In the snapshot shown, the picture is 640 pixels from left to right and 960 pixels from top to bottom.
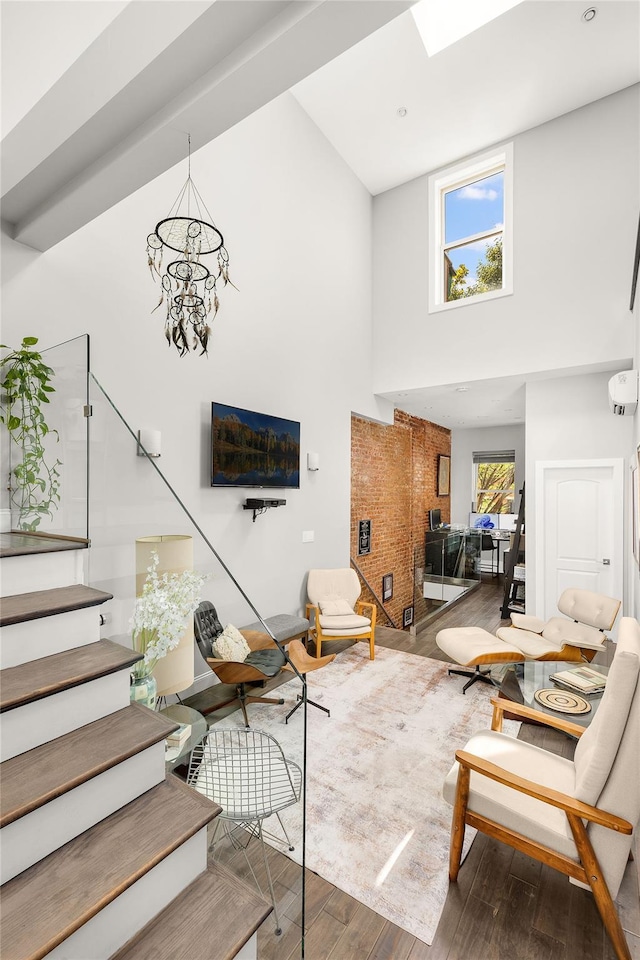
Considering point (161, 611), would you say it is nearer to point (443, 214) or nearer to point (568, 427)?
point (568, 427)

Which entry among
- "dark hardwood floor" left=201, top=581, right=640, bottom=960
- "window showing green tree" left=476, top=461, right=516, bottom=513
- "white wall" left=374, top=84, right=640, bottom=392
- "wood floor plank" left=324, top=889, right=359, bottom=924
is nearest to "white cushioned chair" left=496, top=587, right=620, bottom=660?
"dark hardwood floor" left=201, top=581, right=640, bottom=960

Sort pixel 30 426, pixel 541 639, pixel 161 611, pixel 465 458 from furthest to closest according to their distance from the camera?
pixel 465 458, pixel 541 639, pixel 30 426, pixel 161 611

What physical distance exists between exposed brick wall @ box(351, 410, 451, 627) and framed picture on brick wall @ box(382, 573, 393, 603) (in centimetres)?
8

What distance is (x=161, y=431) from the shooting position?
328 cm

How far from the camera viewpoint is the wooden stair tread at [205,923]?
3.75 ft

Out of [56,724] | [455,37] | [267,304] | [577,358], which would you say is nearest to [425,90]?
[455,37]

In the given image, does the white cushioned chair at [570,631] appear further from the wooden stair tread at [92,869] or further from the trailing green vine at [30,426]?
the trailing green vine at [30,426]

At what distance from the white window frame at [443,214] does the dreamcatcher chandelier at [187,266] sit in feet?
9.81

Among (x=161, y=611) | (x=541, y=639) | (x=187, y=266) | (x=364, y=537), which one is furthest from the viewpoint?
(x=364, y=537)

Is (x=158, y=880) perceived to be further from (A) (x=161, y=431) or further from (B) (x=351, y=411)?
(B) (x=351, y=411)

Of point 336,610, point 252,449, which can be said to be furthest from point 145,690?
point 336,610

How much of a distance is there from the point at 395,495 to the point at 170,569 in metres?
5.40

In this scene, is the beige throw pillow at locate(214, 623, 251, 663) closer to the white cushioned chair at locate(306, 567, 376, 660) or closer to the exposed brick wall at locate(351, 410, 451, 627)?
the white cushioned chair at locate(306, 567, 376, 660)

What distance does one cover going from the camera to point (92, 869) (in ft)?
3.75
